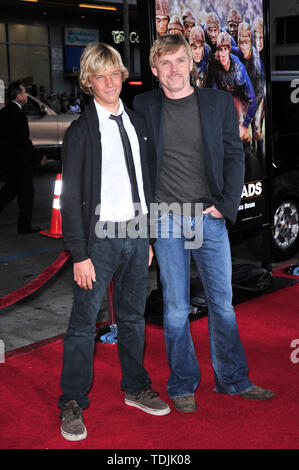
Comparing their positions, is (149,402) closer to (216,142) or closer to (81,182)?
(81,182)

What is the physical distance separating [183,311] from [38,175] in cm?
1286

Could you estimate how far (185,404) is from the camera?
3.63 meters

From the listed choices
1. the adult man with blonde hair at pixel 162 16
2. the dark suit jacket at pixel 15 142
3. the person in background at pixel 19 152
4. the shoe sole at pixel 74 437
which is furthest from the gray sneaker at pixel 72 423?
the dark suit jacket at pixel 15 142

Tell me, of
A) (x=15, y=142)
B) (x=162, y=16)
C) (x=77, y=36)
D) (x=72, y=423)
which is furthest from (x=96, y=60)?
(x=77, y=36)

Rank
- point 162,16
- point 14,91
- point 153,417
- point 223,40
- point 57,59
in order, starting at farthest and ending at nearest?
point 57,59 < point 14,91 < point 223,40 < point 162,16 < point 153,417

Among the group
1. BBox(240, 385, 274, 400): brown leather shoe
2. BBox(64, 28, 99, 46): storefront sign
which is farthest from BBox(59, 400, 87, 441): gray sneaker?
BBox(64, 28, 99, 46): storefront sign

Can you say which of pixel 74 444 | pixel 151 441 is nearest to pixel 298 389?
pixel 151 441

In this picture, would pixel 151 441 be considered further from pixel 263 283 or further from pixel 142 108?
pixel 263 283

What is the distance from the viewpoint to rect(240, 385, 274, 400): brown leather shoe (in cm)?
374

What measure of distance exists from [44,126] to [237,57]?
1136 cm

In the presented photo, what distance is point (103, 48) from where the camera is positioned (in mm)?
3168

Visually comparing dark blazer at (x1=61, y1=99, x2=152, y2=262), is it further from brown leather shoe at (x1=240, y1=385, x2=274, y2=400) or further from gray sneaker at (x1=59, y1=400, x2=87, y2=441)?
brown leather shoe at (x1=240, y1=385, x2=274, y2=400)

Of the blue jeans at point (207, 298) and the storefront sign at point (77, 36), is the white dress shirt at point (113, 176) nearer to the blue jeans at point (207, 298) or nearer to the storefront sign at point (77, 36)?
the blue jeans at point (207, 298)

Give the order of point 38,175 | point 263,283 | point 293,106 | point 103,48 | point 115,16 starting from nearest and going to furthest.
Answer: point 103,48
point 263,283
point 293,106
point 38,175
point 115,16
